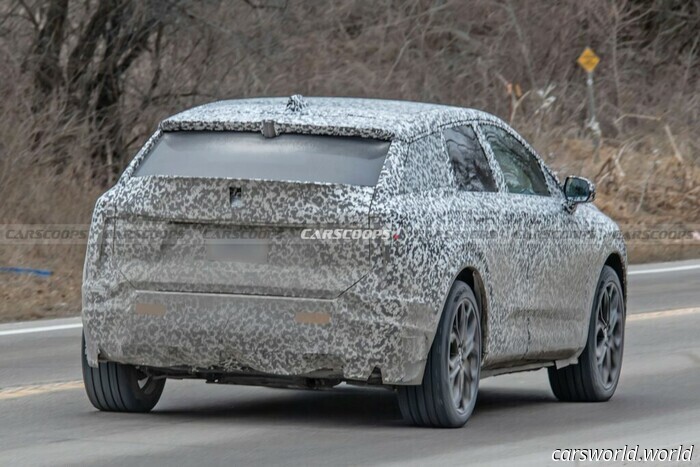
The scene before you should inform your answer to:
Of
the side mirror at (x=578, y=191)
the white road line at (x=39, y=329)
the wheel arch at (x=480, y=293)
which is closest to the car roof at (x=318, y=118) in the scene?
the wheel arch at (x=480, y=293)

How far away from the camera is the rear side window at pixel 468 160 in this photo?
30.0ft

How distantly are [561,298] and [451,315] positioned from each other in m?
1.62

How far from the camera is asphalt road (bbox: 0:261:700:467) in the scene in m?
7.86

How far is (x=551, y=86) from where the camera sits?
29359mm

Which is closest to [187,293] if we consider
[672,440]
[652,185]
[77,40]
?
[672,440]

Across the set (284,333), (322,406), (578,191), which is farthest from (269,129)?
(578,191)

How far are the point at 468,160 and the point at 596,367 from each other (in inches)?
73.3

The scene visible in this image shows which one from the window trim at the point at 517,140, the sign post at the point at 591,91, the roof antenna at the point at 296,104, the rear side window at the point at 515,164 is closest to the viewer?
the roof antenna at the point at 296,104

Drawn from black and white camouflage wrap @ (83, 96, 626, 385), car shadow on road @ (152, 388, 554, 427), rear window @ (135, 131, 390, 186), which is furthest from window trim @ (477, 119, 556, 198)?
A: car shadow on road @ (152, 388, 554, 427)

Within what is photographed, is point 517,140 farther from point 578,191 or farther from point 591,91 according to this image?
point 591,91

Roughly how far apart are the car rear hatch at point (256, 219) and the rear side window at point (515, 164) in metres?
1.30

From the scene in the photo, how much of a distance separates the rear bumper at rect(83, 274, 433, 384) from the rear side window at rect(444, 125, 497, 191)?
1093 mm

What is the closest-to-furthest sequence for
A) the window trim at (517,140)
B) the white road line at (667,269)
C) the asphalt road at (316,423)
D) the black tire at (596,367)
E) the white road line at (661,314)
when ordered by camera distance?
1. the asphalt road at (316,423)
2. the window trim at (517,140)
3. the black tire at (596,367)
4. the white road line at (661,314)
5. the white road line at (667,269)

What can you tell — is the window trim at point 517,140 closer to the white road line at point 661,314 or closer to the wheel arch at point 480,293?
the wheel arch at point 480,293
